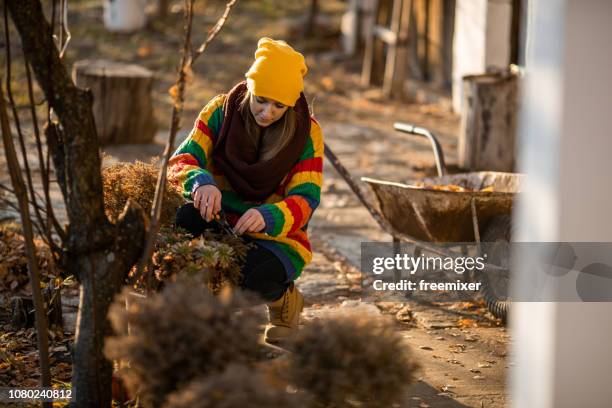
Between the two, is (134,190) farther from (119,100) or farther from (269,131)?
(119,100)

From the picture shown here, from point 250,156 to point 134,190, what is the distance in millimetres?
508

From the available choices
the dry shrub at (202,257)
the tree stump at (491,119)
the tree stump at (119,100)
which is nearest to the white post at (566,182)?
the dry shrub at (202,257)

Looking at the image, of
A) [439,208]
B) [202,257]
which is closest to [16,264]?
[202,257]

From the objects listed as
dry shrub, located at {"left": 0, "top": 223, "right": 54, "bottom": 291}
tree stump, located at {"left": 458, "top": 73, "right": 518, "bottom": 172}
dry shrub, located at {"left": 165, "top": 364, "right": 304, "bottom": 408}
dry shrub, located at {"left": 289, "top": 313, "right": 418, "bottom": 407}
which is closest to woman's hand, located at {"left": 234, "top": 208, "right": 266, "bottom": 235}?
dry shrub, located at {"left": 289, "top": 313, "right": 418, "bottom": 407}

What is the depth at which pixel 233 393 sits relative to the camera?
8.07ft

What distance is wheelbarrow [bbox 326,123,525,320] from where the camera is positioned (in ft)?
15.4

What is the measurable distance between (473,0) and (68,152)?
7698mm

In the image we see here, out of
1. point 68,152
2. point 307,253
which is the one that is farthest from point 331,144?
point 68,152

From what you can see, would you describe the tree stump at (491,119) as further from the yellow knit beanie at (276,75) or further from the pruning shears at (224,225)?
the pruning shears at (224,225)

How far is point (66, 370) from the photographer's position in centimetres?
391

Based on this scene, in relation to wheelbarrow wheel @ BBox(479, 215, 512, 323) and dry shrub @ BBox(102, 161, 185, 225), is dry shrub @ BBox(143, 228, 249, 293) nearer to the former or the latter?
dry shrub @ BBox(102, 161, 185, 225)

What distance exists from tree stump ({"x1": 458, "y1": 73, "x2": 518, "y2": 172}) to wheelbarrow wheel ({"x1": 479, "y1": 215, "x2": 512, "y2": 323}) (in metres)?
2.91

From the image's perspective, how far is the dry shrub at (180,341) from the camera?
107 inches

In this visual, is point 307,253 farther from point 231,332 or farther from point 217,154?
point 231,332
